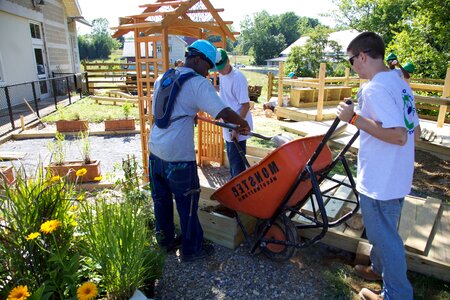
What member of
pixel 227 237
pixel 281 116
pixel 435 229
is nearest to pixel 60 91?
pixel 281 116

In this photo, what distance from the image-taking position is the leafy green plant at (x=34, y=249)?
6.27 ft

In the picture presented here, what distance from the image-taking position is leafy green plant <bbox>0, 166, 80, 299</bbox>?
191 centimetres

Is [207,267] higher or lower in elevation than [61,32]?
lower

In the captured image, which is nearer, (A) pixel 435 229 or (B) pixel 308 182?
(B) pixel 308 182

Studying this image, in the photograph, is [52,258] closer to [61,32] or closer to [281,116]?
[281,116]

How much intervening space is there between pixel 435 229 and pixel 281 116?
7.42 metres

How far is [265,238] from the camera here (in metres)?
2.93

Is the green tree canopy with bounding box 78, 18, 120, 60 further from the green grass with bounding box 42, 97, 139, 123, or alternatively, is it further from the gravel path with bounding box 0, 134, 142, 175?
the gravel path with bounding box 0, 134, 142, 175

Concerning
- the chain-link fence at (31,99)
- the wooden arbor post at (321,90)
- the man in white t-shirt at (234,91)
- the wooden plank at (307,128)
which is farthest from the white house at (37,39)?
the man in white t-shirt at (234,91)

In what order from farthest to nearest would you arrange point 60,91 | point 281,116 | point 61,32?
point 61,32
point 60,91
point 281,116

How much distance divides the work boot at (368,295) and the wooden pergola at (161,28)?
9.50 ft

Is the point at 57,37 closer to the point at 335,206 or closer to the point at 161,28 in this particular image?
the point at 161,28

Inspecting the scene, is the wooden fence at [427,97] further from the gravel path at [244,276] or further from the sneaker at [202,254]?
the sneaker at [202,254]

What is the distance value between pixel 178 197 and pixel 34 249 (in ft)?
3.72
